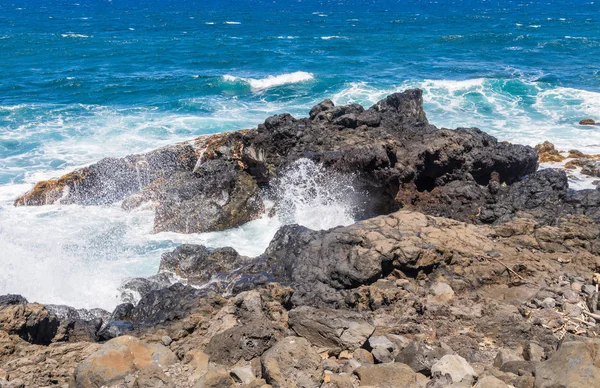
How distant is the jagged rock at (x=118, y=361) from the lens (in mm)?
6520

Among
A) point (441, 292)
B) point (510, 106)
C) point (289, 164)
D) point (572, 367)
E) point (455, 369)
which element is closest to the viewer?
point (572, 367)

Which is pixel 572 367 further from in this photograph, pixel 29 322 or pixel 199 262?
pixel 199 262

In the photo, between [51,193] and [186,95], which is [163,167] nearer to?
[51,193]

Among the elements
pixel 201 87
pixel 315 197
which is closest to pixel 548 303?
pixel 315 197

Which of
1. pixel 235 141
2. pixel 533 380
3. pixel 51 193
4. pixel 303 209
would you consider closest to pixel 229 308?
pixel 533 380

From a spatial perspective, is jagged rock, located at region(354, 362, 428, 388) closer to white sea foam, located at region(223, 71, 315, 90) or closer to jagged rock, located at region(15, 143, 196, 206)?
jagged rock, located at region(15, 143, 196, 206)

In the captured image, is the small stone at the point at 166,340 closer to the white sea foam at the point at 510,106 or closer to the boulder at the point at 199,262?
the boulder at the point at 199,262

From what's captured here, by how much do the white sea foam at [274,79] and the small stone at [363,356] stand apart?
30121 mm

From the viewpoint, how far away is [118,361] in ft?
22.0

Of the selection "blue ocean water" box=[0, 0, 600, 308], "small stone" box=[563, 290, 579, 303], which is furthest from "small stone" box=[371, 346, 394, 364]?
"blue ocean water" box=[0, 0, 600, 308]

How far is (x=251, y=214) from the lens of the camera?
638 inches

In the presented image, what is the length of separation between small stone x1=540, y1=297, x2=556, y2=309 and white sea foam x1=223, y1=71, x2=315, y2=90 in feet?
95.3

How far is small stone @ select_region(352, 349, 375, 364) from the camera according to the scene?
23.3 ft

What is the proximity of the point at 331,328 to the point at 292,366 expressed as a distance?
1.22 meters
